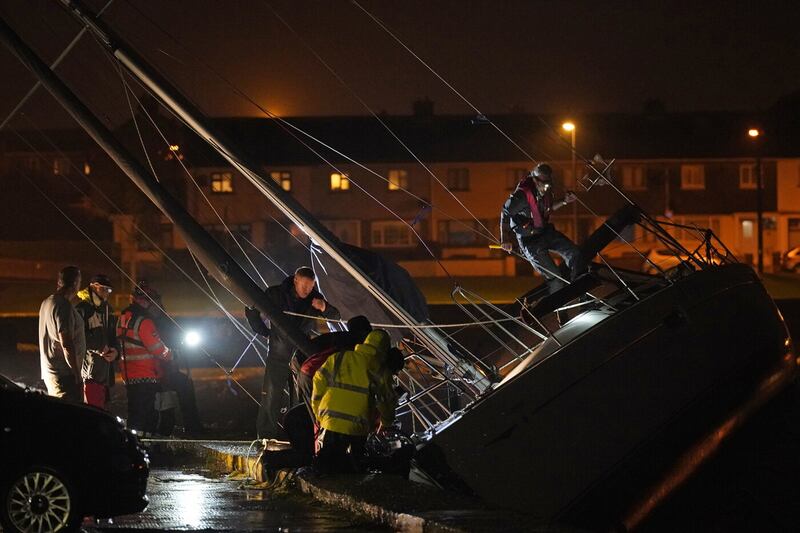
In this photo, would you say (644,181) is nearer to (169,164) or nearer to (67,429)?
(169,164)

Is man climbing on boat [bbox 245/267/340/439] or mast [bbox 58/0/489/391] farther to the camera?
man climbing on boat [bbox 245/267/340/439]

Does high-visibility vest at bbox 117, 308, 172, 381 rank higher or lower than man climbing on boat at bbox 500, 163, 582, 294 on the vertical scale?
lower

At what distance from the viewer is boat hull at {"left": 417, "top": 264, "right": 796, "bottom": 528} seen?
9.05m

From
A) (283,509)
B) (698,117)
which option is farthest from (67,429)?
(698,117)

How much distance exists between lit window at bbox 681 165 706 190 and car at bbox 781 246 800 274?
34.6 ft

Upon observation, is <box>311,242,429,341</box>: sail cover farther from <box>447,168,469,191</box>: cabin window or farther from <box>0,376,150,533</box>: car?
<box>447,168,469,191</box>: cabin window

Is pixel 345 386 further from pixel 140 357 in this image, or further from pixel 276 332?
pixel 140 357

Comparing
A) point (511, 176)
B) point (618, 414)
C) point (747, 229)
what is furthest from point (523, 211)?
point (747, 229)

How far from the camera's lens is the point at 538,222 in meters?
11.2

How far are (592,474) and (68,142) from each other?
6014 centimetres

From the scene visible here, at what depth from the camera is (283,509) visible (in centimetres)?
889

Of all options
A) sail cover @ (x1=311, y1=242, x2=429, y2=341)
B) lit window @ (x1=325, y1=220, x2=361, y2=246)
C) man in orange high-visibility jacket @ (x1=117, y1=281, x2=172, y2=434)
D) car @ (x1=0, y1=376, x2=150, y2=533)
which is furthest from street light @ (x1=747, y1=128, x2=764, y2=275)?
car @ (x1=0, y1=376, x2=150, y2=533)

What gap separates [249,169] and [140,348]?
9.49 feet

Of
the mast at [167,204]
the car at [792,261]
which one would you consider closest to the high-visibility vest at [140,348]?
the mast at [167,204]
